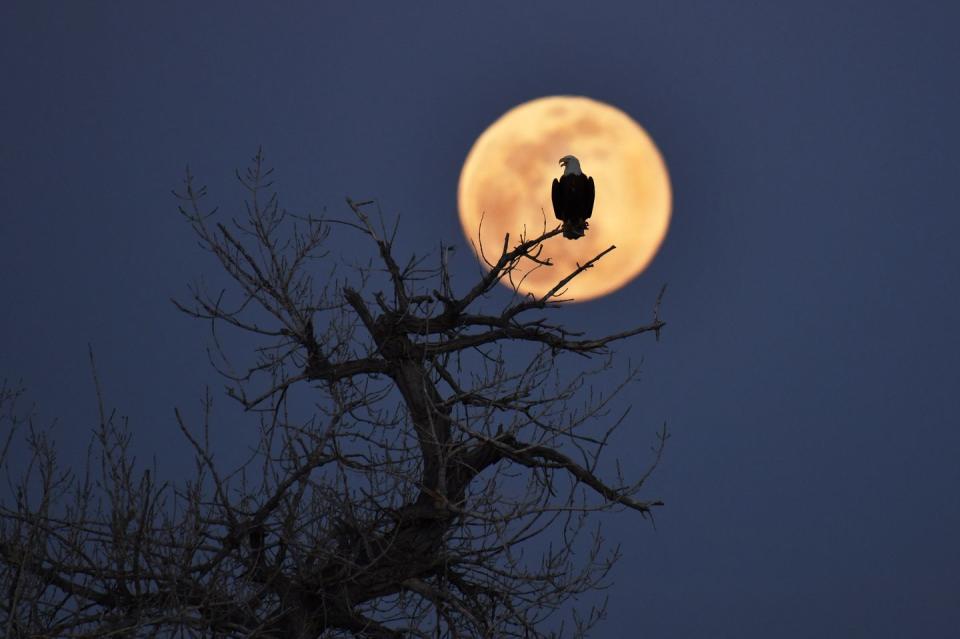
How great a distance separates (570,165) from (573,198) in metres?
1.21

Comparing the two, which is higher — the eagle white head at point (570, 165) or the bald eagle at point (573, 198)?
the eagle white head at point (570, 165)

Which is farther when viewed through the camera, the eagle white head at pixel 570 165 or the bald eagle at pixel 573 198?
the eagle white head at pixel 570 165

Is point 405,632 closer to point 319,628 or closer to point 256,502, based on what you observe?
point 319,628

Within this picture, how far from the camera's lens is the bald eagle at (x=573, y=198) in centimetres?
1351

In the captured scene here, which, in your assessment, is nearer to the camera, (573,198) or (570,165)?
(573,198)

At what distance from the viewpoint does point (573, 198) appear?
46.6 feet

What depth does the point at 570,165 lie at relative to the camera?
50.1ft

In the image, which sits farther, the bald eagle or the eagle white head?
the eagle white head

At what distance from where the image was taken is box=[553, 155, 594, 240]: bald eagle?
1351cm

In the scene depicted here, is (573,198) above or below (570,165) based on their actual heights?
below

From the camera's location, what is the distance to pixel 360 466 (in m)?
9.30

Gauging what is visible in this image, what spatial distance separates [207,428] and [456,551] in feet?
10.1

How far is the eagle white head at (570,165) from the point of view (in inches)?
→ 588

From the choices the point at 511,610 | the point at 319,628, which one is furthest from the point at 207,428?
the point at 511,610
